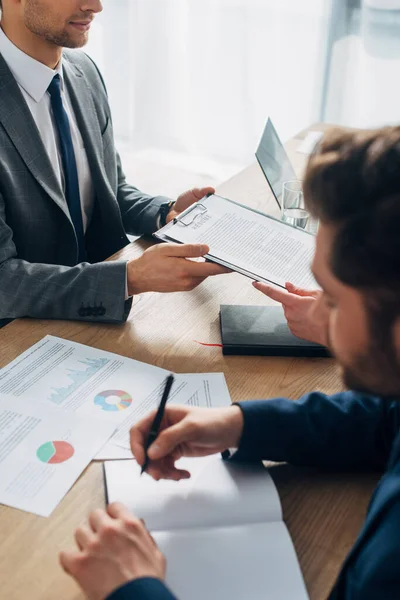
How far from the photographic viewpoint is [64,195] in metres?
1.50

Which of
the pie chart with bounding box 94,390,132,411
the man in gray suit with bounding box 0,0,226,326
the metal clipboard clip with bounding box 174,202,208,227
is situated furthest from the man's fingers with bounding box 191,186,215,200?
the pie chart with bounding box 94,390,132,411

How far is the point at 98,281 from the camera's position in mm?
1205

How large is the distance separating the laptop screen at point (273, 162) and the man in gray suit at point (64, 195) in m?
0.19

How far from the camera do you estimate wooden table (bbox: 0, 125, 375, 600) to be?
0.70 m

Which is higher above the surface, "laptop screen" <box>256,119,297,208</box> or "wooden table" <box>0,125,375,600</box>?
"laptop screen" <box>256,119,297,208</box>

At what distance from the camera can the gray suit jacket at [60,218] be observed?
3.87ft

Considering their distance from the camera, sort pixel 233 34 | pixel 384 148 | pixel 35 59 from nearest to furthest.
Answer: pixel 384 148 < pixel 35 59 < pixel 233 34

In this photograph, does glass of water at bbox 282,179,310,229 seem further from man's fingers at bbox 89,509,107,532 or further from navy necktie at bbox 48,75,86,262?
man's fingers at bbox 89,509,107,532

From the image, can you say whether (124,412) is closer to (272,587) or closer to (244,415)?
(244,415)

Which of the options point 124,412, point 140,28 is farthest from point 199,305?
point 140,28

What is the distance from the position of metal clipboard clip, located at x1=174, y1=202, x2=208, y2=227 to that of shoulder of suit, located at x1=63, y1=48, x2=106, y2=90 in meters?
0.61

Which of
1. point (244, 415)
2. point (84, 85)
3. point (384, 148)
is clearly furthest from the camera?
point (84, 85)

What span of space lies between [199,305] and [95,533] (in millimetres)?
620

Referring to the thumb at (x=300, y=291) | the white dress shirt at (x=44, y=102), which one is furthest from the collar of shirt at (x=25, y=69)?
the thumb at (x=300, y=291)
